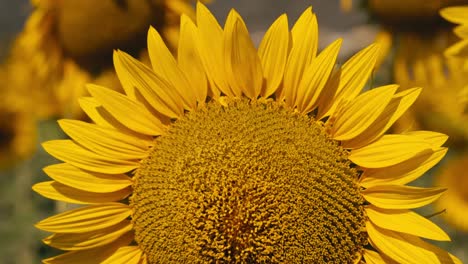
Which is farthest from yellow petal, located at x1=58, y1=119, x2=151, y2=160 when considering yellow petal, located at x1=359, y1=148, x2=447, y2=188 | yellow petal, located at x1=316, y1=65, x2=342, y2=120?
yellow petal, located at x1=359, y1=148, x2=447, y2=188

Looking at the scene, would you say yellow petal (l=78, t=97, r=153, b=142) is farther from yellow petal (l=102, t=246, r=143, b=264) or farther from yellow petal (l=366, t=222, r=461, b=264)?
yellow petal (l=366, t=222, r=461, b=264)

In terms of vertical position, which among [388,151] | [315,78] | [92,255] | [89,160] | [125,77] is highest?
[125,77]

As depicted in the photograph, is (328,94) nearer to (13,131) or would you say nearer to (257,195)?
(257,195)

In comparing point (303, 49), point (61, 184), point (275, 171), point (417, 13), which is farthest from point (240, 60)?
point (417, 13)

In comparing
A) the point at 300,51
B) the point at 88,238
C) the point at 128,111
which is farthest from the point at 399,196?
the point at 88,238

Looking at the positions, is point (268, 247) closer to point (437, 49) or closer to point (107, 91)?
point (107, 91)
